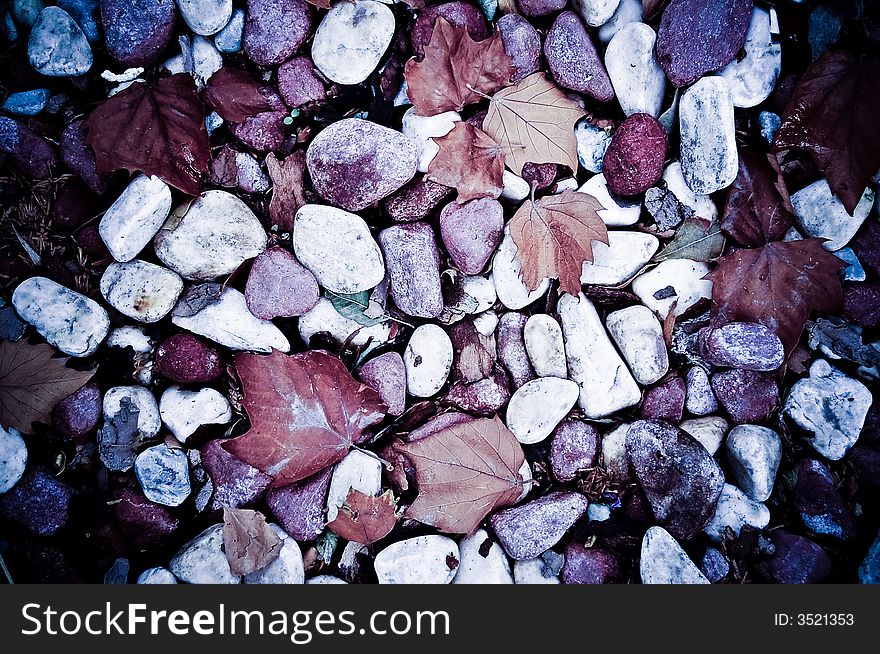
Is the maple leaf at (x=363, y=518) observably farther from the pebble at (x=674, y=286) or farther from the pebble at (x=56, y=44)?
the pebble at (x=56, y=44)

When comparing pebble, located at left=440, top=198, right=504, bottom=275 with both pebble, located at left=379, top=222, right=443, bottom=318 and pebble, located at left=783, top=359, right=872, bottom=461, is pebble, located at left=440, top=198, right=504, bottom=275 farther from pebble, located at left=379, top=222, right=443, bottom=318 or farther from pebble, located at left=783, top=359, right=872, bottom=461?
pebble, located at left=783, top=359, right=872, bottom=461

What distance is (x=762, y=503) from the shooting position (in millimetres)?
1603

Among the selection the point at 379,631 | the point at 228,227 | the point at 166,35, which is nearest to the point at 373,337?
the point at 228,227

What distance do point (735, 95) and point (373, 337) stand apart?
3.88 ft

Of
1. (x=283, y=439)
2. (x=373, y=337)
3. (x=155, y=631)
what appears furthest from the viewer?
(x=373, y=337)

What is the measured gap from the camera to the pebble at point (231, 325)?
5.31 feet

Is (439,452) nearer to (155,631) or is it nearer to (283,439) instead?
(283,439)

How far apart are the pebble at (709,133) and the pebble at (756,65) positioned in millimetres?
55

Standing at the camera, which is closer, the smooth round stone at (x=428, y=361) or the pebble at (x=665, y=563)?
the pebble at (x=665, y=563)

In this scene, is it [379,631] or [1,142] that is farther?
[1,142]

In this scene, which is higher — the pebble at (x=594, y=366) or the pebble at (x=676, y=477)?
the pebble at (x=594, y=366)

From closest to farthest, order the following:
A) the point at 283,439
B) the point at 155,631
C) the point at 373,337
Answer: the point at 155,631
the point at 283,439
the point at 373,337

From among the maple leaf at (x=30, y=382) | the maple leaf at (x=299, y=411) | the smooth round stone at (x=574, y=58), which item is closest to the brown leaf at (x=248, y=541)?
the maple leaf at (x=299, y=411)

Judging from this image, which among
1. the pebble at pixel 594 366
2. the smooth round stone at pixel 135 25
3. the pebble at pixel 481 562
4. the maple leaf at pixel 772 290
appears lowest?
the pebble at pixel 481 562
